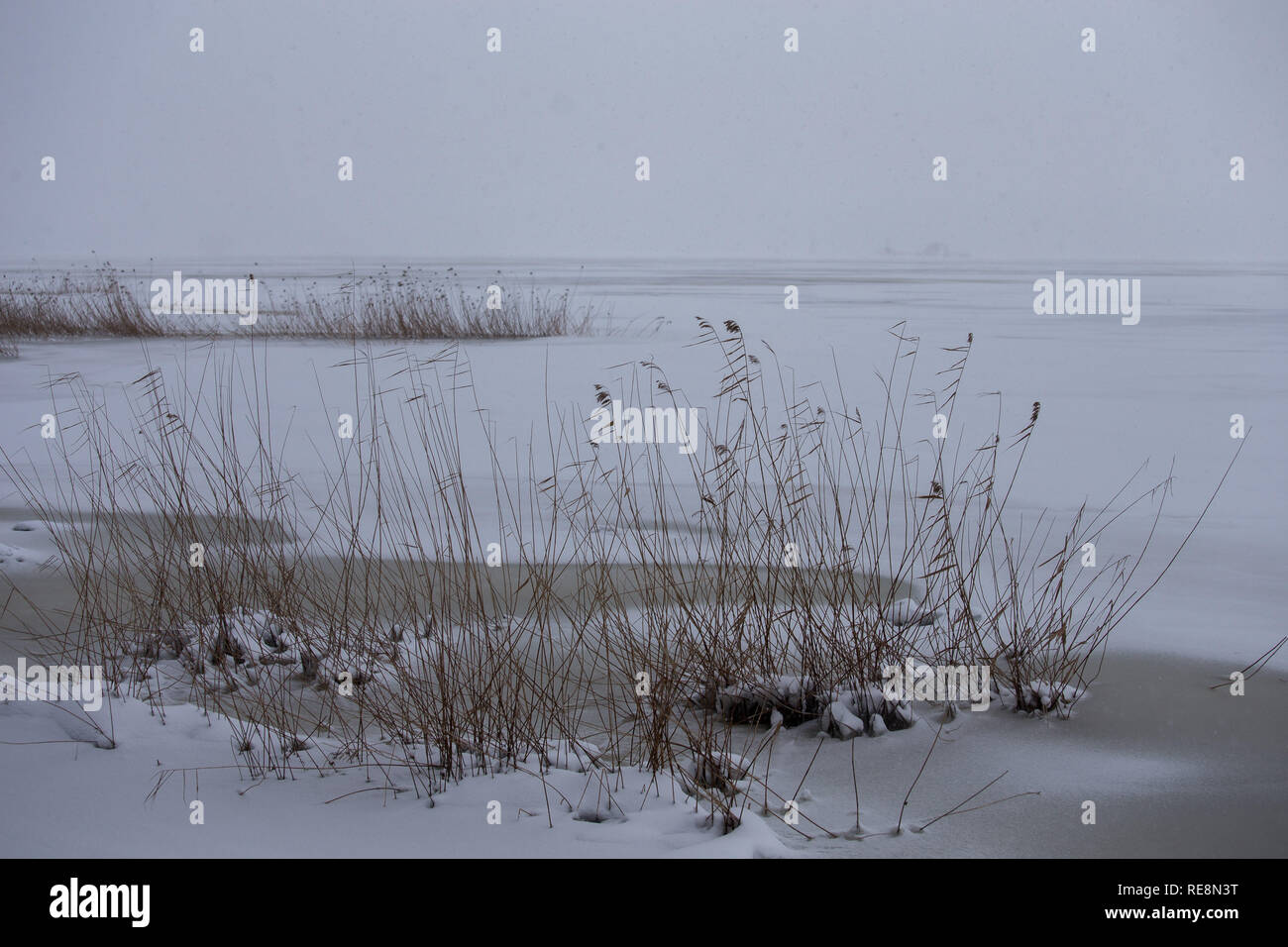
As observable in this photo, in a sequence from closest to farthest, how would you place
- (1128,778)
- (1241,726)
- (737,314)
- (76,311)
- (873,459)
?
(1128,778)
(1241,726)
(873,459)
(76,311)
(737,314)

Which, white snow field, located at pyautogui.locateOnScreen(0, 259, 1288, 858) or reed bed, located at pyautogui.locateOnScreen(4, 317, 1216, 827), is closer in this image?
white snow field, located at pyautogui.locateOnScreen(0, 259, 1288, 858)

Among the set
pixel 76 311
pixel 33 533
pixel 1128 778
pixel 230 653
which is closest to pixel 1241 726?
pixel 1128 778

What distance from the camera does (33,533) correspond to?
13.2 ft

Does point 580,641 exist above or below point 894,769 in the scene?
above

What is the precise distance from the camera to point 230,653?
108 inches

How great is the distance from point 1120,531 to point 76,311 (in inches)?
419

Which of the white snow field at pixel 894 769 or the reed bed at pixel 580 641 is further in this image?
the reed bed at pixel 580 641

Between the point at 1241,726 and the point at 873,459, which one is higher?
the point at 873,459

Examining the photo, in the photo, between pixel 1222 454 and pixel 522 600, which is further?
pixel 1222 454

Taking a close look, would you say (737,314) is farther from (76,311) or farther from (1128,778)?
(1128,778)

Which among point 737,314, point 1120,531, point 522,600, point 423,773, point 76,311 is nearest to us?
point 423,773

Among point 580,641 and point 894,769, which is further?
point 580,641

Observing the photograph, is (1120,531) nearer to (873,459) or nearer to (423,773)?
(873,459)
